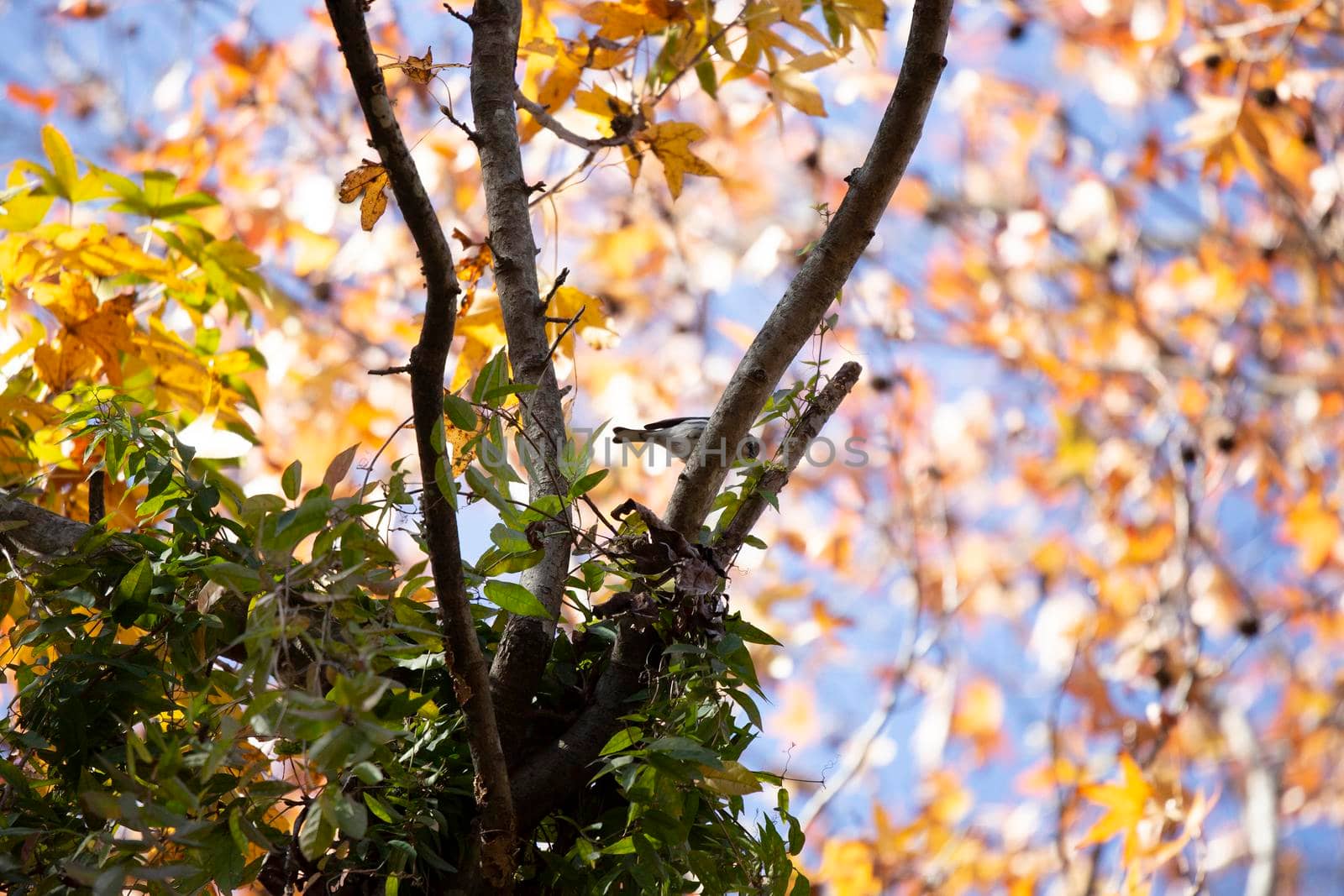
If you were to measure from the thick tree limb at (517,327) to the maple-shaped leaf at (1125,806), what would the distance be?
1004 millimetres

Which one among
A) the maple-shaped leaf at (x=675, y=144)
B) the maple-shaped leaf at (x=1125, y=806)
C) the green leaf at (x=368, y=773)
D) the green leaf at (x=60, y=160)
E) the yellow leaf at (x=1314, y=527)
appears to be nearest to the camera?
the green leaf at (x=368, y=773)

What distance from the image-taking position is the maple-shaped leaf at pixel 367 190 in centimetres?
85

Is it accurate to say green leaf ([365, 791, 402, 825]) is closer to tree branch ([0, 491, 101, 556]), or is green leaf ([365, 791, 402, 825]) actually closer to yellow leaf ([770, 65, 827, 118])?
tree branch ([0, 491, 101, 556])

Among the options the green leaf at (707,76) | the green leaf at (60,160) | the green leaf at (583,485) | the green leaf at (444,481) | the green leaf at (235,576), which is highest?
the green leaf at (707,76)

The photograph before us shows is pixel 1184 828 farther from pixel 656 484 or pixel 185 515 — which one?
pixel 656 484

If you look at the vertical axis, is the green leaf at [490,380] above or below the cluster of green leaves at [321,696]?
above

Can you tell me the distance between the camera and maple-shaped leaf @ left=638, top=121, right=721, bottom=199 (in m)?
1.03

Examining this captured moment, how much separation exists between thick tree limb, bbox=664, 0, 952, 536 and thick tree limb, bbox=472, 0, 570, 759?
11cm

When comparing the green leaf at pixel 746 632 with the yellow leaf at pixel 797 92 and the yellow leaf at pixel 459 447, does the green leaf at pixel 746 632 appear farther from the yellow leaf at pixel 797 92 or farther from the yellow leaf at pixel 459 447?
the yellow leaf at pixel 797 92

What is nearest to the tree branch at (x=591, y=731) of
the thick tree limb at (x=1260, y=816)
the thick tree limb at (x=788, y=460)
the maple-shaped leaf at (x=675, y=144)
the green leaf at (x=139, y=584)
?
the thick tree limb at (x=788, y=460)

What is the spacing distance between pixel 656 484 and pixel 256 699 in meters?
3.05

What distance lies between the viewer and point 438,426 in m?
0.63

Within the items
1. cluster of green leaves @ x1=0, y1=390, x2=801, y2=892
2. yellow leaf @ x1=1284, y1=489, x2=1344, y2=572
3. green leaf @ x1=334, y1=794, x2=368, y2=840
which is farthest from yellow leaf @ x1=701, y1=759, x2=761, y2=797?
yellow leaf @ x1=1284, y1=489, x2=1344, y2=572

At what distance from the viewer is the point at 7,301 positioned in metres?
1.14
